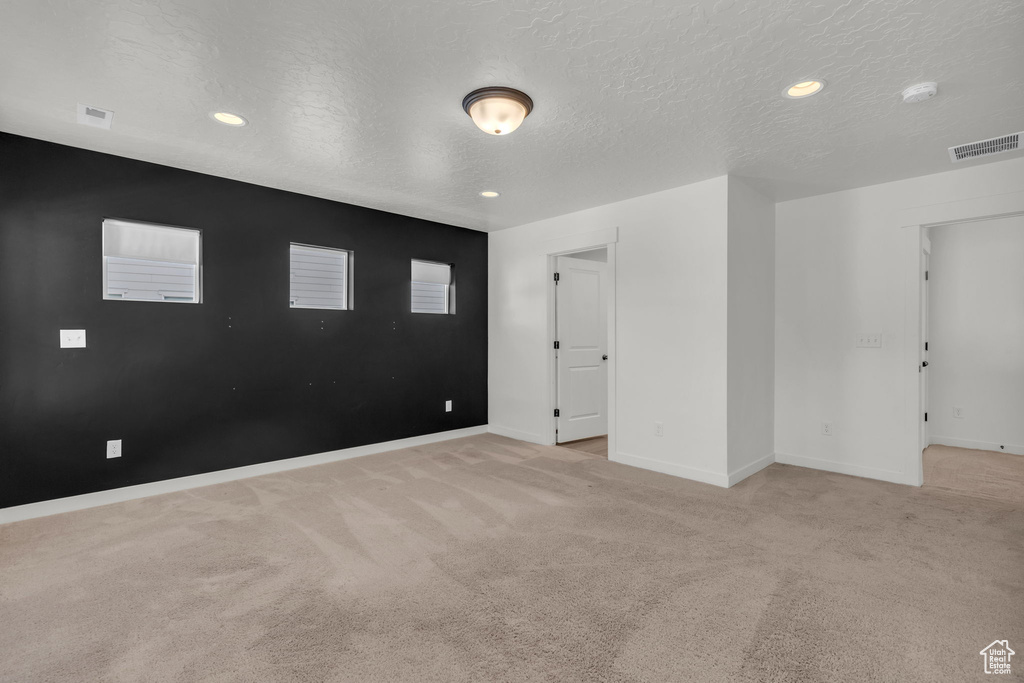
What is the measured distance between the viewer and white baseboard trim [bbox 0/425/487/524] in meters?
3.23

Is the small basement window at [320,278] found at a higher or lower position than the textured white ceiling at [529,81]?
lower

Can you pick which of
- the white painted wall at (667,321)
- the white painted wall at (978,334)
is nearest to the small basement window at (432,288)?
the white painted wall at (667,321)

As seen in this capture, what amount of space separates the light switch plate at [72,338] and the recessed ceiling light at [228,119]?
195 cm

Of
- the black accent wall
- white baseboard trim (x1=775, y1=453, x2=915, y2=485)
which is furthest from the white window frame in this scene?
white baseboard trim (x1=775, y1=453, x2=915, y2=485)

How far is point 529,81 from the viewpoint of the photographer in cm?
245

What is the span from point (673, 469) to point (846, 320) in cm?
205

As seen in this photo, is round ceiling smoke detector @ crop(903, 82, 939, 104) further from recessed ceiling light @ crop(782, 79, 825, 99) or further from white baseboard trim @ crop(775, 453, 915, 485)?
white baseboard trim @ crop(775, 453, 915, 485)

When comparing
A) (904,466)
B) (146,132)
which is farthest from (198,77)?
(904,466)

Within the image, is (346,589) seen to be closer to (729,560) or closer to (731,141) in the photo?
(729,560)

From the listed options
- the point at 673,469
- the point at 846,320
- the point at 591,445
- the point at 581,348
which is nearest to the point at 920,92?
the point at 846,320

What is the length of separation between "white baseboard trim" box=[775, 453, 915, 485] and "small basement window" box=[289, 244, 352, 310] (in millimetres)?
4642

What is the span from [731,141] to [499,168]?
1.68m

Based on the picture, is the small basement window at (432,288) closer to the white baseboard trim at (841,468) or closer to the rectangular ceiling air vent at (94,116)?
the rectangular ceiling air vent at (94,116)

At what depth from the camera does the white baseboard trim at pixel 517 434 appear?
5465mm
